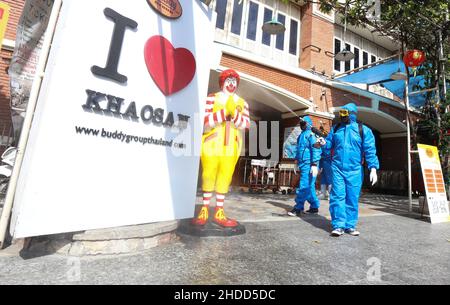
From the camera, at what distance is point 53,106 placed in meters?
1.90

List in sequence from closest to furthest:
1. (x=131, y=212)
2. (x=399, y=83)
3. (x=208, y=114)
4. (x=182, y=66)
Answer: (x=131, y=212) < (x=182, y=66) < (x=208, y=114) < (x=399, y=83)

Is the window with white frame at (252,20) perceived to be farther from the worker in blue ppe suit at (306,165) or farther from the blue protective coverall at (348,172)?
the blue protective coverall at (348,172)

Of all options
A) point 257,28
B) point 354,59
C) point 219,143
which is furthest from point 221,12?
point 219,143

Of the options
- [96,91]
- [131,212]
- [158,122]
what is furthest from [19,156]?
[158,122]

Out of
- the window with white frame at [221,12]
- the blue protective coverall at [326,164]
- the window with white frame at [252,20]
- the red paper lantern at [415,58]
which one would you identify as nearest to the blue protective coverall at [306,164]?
the blue protective coverall at [326,164]

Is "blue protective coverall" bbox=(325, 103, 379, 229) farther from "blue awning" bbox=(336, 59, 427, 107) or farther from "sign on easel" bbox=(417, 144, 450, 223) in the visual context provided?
"blue awning" bbox=(336, 59, 427, 107)

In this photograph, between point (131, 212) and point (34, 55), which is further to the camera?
point (34, 55)

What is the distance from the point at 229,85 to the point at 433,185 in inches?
170

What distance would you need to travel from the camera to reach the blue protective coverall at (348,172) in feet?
11.0

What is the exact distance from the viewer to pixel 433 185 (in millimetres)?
4922

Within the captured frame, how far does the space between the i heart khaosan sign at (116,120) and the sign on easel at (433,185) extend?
4.30 meters
